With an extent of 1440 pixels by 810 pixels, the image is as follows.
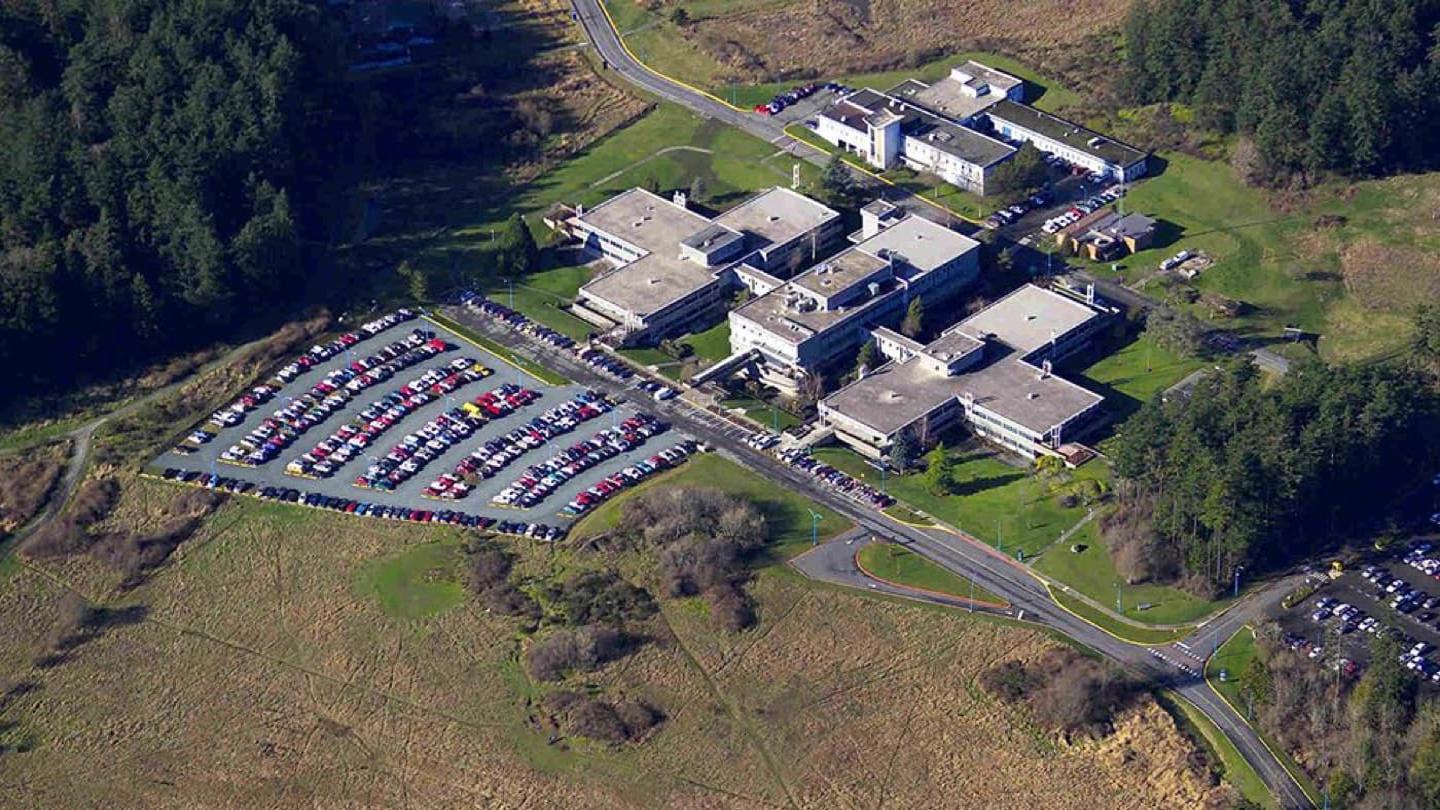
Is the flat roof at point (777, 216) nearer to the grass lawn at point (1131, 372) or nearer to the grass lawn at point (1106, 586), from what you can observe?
the grass lawn at point (1131, 372)

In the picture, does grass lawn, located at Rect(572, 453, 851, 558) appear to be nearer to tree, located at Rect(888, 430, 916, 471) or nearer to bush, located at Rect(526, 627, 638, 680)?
tree, located at Rect(888, 430, 916, 471)

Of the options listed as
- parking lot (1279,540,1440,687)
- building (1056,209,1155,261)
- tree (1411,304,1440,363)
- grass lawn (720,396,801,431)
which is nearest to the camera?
parking lot (1279,540,1440,687)

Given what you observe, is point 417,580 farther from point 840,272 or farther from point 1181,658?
point 1181,658

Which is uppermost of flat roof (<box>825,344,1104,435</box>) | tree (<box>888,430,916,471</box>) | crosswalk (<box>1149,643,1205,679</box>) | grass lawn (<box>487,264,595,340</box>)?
grass lawn (<box>487,264,595,340</box>)

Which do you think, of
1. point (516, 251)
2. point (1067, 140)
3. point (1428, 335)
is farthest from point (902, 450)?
point (1067, 140)

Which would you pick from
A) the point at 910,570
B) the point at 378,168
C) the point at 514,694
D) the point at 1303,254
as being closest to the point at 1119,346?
the point at 1303,254

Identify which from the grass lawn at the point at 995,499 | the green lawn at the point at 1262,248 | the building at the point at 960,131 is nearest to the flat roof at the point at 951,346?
the grass lawn at the point at 995,499

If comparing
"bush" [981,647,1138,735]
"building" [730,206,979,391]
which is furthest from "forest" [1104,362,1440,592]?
"building" [730,206,979,391]

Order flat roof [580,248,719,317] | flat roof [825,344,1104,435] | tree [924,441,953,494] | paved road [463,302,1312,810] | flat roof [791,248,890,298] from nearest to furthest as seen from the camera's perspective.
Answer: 1. paved road [463,302,1312,810]
2. tree [924,441,953,494]
3. flat roof [825,344,1104,435]
4. flat roof [791,248,890,298]
5. flat roof [580,248,719,317]
